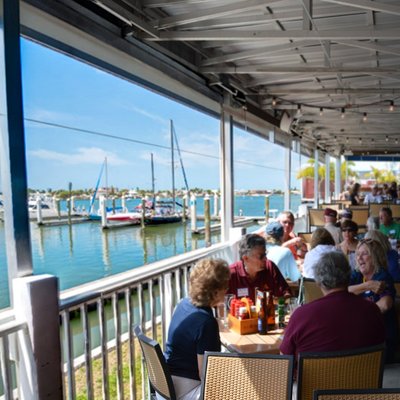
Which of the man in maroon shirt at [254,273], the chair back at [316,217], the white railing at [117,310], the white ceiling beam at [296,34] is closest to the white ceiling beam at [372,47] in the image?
the white ceiling beam at [296,34]

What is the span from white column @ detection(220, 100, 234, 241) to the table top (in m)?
3.38

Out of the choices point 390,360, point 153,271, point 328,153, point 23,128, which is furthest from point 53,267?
point 328,153

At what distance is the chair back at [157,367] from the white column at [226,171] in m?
3.80

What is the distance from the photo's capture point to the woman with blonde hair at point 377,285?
2.31 meters

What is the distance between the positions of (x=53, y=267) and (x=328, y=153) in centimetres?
1245

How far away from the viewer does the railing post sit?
191 centimetres

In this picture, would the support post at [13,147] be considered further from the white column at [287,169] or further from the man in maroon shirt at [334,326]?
the white column at [287,169]

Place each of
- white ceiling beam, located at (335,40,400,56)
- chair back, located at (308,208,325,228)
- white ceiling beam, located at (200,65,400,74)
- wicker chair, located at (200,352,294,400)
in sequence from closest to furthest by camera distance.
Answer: wicker chair, located at (200,352,294,400) < white ceiling beam, located at (335,40,400,56) < white ceiling beam, located at (200,65,400,74) < chair back, located at (308,208,325,228)

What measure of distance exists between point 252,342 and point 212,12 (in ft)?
8.27

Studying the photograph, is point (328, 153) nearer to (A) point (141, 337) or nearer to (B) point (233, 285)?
(B) point (233, 285)

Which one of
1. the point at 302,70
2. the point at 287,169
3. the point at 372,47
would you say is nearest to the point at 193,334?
the point at 372,47

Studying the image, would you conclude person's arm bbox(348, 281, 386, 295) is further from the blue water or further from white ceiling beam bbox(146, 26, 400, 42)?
white ceiling beam bbox(146, 26, 400, 42)

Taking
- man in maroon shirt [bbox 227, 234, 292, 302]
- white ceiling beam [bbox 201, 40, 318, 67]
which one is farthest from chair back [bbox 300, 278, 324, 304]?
white ceiling beam [bbox 201, 40, 318, 67]

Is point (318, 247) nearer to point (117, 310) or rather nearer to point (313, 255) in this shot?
point (313, 255)
